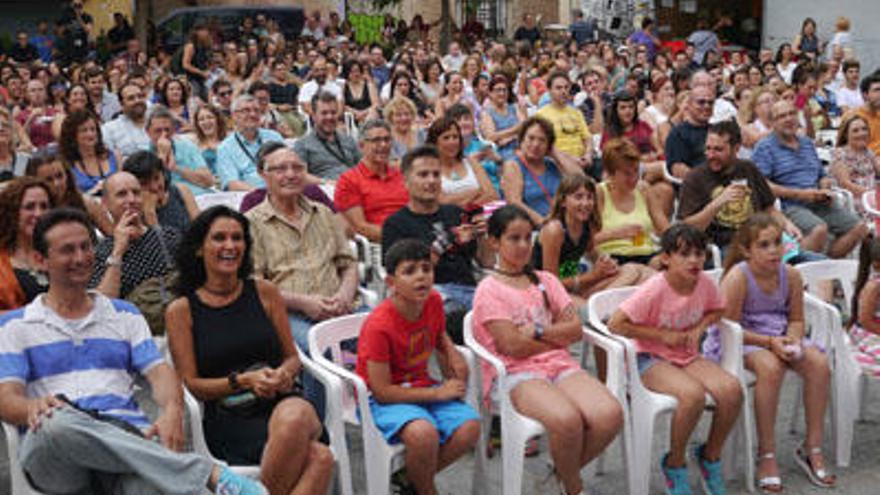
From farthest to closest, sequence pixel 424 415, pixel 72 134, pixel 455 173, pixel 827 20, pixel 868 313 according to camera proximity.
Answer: pixel 827 20 → pixel 72 134 → pixel 455 173 → pixel 868 313 → pixel 424 415

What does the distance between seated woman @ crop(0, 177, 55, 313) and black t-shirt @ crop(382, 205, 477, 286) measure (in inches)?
58.6

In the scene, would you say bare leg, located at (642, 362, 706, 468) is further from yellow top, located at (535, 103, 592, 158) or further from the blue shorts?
yellow top, located at (535, 103, 592, 158)

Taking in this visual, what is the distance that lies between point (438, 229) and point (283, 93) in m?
7.21

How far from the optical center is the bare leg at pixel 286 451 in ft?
11.8

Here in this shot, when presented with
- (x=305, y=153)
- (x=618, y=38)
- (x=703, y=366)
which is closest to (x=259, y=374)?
(x=703, y=366)

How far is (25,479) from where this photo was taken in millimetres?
3348

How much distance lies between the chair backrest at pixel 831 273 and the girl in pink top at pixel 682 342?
90 centimetres

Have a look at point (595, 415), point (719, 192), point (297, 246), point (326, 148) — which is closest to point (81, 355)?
point (297, 246)

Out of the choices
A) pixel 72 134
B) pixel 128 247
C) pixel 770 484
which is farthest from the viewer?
pixel 72 134

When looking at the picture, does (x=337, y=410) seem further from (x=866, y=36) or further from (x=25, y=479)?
(x=866, y=36)

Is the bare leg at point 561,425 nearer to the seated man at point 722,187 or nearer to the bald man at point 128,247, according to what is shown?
the bald man at point 128,247

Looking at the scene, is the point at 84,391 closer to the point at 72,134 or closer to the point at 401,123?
the point at 72,134

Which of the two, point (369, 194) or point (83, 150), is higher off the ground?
point (83, 150)

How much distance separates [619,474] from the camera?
454 centimetres
